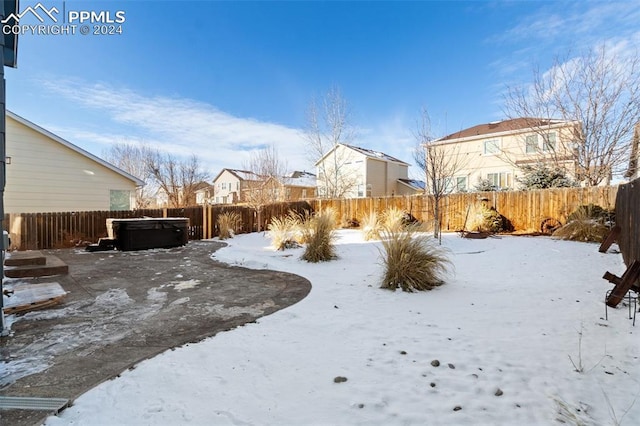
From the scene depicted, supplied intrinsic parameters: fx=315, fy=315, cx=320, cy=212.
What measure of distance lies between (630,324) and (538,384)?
6.12 ft

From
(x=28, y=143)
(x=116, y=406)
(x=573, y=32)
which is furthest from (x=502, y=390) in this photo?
(x=28, y=143)

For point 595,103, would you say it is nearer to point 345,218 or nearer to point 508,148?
point 508,148

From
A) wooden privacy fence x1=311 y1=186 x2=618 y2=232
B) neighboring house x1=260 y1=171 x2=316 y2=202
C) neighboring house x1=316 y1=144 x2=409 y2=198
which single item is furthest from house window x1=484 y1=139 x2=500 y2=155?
neighboring house x1=260 y1=171 x2=316 y2=202

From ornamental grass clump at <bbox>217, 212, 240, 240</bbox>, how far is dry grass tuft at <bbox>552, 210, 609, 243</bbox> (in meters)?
10.8

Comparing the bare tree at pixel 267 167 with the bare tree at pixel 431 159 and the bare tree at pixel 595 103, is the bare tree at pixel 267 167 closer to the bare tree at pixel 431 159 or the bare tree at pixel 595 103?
the bare tree at pixel 431 159

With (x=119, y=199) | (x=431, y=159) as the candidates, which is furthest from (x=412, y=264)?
(x=119, y=199)

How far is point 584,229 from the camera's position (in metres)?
8.19

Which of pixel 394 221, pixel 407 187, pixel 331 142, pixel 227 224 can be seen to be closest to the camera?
pixel 394 221

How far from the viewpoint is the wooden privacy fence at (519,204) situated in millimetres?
10086

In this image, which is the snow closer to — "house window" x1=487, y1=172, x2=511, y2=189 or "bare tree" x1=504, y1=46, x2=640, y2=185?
"bare tree" x1=504, y1=46, x2=640, y2=185

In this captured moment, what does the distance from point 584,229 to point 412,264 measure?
6647 millimetres

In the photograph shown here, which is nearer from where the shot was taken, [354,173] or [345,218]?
[345,218]

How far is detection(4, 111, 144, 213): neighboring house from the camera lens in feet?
34.0

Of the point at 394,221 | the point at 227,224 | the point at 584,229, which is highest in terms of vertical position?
the point at 394,221
